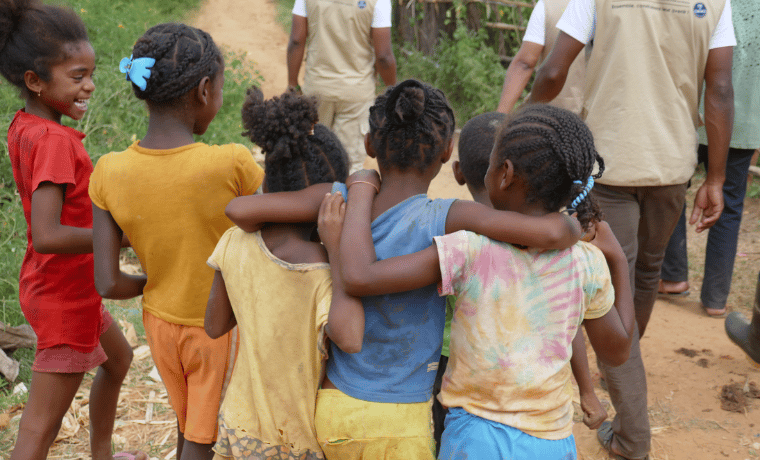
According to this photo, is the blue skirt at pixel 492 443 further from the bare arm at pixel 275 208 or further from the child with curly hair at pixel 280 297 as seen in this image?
the bare arm at pixel 275 208

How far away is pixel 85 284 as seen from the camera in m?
2.32

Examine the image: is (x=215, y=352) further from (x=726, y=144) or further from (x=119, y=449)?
(x=726, y=144)

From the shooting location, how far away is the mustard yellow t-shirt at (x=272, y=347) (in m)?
1.68

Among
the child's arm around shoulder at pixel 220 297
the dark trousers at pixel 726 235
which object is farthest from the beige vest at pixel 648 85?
the child's arm around shoulder at pixel 220 297

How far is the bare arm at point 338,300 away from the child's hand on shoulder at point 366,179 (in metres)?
0.08

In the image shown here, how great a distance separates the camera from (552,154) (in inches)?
61.4

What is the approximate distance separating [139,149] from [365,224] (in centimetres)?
78

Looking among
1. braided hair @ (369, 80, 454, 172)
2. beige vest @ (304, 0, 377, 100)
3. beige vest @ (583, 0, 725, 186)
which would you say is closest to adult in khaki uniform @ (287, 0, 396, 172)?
beige vest @ (304, 0, 377, 100)

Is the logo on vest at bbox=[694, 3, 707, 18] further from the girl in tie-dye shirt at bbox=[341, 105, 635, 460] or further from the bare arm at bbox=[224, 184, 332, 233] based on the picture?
the bare arm at bbox=[224, 184, 332, 233]

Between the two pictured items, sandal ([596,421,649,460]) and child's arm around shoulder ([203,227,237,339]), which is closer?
child's arm around shoulder ([203,227,237,339])

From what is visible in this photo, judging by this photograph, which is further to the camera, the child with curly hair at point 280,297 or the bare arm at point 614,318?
the bare arm at point 614,318

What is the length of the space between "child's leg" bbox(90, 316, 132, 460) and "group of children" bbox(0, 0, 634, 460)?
623mm

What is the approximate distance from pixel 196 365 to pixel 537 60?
2613 millimetres

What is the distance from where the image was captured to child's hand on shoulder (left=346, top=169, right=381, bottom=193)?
1695 millimetres
